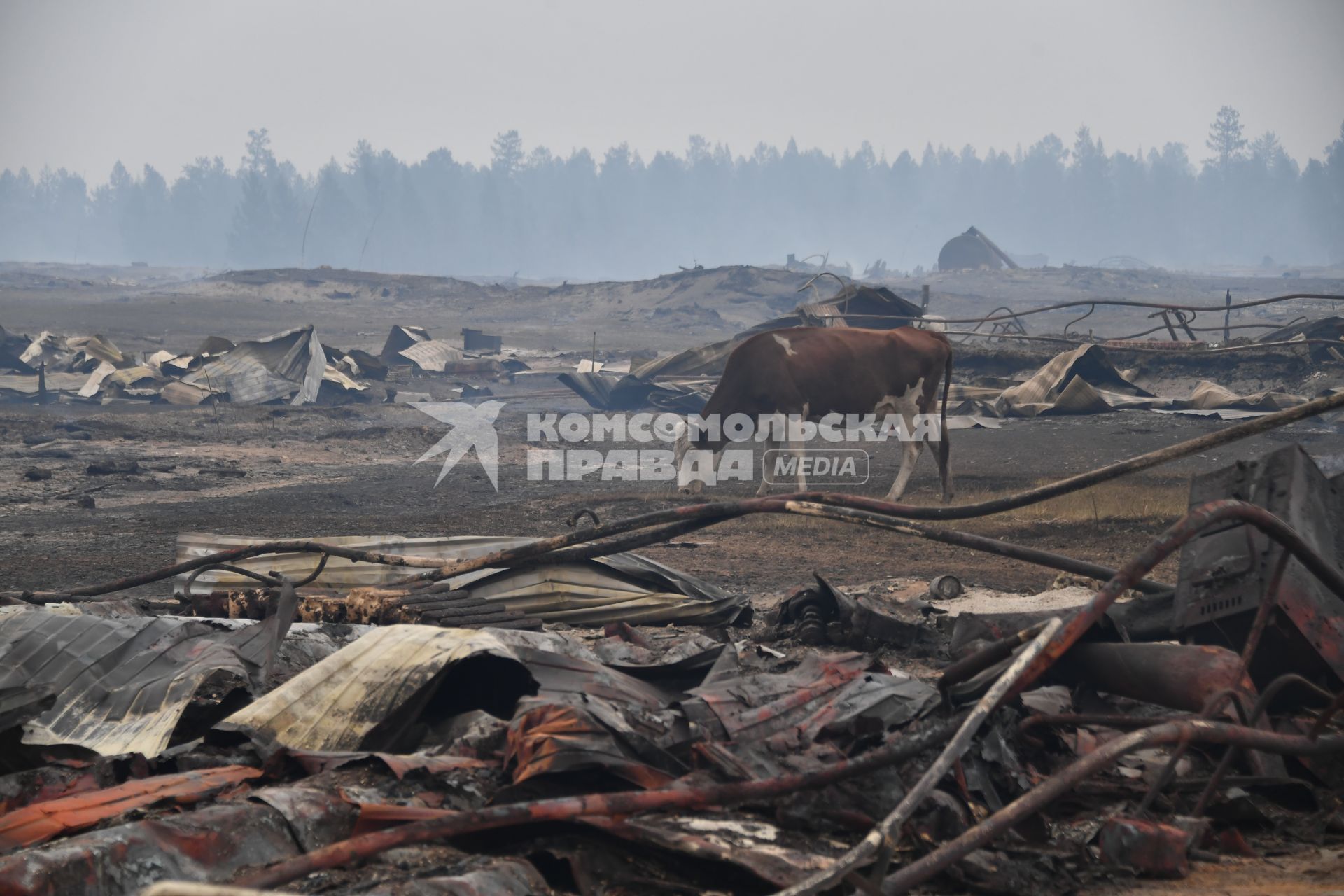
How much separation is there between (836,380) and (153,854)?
37.3 ft

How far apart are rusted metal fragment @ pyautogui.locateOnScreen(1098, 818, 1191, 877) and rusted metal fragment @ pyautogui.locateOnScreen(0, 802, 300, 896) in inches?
95.5

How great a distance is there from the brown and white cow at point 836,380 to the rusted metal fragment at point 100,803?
976 cm

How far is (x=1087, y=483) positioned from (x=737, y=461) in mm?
10954

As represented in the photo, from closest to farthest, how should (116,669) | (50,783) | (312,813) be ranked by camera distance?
(312,813)
(50,783)
(116,669)

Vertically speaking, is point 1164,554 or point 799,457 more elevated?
point 1164,554

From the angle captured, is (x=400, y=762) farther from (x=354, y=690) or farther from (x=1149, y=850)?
(x=1149, y=850)

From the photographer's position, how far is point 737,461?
52.4 ft

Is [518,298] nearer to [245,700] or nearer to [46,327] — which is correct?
[46,327]

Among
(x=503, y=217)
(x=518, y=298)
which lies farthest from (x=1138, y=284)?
(x=503, y=217)

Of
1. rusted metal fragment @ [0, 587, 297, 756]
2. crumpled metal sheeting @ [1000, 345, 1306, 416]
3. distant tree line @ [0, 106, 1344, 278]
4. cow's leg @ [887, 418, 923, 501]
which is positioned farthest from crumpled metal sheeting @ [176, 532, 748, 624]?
distant tree line @ [0, 106, 1344, 278]

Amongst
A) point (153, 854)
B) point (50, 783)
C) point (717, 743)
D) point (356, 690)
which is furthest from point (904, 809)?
point (50, 783)

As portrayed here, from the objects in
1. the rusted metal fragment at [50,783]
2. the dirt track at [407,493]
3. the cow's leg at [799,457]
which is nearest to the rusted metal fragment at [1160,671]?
the rusted metal fragment at [50,783]

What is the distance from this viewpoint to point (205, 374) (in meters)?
24.0

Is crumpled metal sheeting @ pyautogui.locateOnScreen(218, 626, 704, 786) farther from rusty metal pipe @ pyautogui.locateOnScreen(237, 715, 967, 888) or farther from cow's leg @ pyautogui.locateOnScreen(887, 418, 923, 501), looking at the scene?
cow's leg @ pyautogui.locateOnScreen(887, 418, 923, 501)
